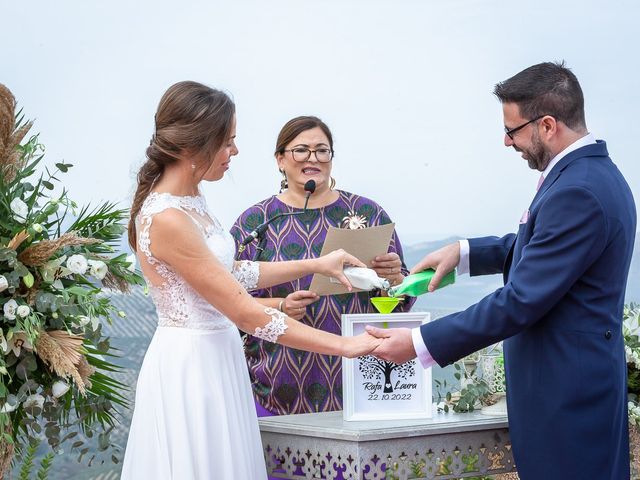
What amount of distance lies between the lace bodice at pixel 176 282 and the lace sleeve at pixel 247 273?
457 millimetres

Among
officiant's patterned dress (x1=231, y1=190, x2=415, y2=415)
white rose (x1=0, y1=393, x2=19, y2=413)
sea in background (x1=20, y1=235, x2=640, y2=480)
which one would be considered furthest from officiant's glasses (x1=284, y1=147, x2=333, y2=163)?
sea in background (x1=20, y1=235, x2=640, y2=480)

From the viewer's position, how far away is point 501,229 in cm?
475

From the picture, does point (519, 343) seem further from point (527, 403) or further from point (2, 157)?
point (2, 157)

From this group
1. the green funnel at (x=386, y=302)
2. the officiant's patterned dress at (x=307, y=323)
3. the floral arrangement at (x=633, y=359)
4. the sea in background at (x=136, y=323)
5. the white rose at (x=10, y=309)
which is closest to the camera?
the white rose at (x=10, y=309)

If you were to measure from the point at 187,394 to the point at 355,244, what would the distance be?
0.76 metres

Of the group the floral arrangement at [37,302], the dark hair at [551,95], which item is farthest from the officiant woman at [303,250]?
the dark hair at [551,95]

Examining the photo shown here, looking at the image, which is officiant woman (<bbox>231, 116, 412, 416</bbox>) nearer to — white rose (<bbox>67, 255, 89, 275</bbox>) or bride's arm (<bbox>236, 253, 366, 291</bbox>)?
bride's arm (<bbox>236, 253, 366, 291</bbox>)

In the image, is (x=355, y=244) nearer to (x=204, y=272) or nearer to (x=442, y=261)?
(x=442, y=261)

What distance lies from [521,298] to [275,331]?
622mm

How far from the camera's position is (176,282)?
238cm

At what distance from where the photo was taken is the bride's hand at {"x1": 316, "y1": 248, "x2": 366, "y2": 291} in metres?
2.77

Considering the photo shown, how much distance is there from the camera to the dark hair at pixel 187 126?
2.40 metres

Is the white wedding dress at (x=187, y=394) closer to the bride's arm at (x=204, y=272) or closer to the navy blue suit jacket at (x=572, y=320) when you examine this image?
the bride's arm at (x=204, y=272)

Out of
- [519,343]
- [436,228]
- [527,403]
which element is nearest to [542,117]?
[519,343]
